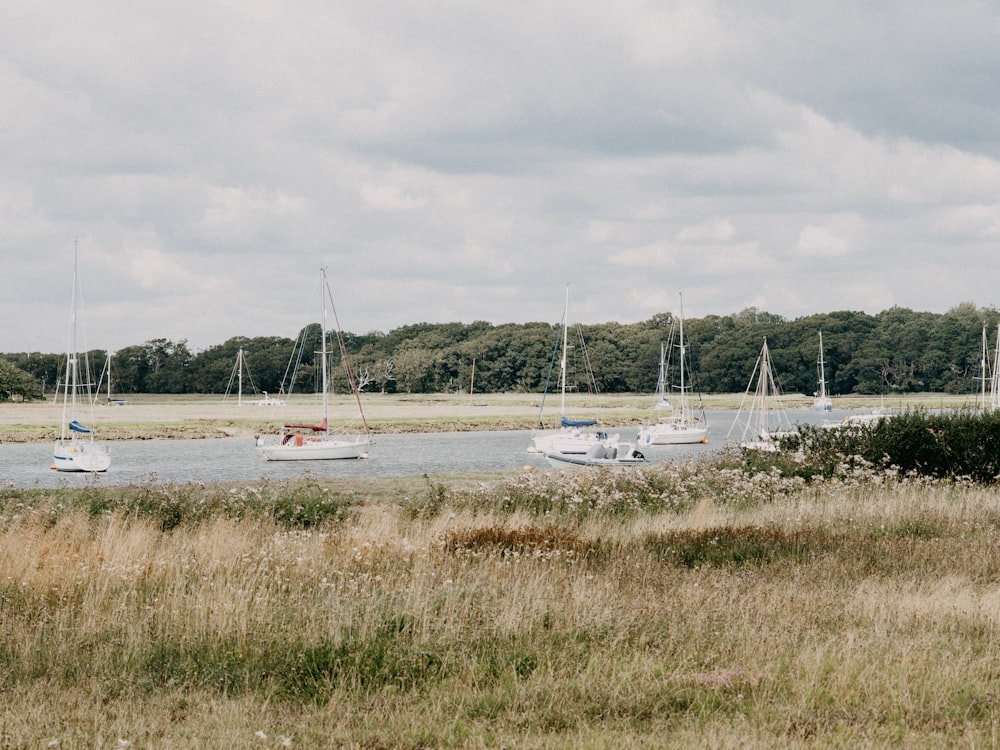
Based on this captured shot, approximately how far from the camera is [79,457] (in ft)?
144

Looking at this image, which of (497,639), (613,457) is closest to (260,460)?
(613,457)

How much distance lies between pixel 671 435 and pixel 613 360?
9250 cm

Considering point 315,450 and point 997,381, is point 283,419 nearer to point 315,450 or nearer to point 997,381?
point 315,450

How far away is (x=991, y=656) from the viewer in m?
7.67

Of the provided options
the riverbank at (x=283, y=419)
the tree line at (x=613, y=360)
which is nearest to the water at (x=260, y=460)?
the riverbank at (x=283, y=419)

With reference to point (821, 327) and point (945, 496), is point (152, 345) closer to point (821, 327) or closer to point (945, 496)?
point (821, 327)

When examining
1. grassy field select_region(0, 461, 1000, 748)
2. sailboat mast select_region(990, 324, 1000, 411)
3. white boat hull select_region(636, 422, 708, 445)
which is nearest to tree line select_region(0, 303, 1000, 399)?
sailboat mast select_region(990, 324, 1000, 411)

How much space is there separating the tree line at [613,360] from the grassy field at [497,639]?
138443 mm

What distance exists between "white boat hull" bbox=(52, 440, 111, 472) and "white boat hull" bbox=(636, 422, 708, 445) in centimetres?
3595

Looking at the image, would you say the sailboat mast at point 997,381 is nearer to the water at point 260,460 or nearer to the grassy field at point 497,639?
the water at point 260,460

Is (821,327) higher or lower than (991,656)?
higher

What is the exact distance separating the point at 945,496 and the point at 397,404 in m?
111

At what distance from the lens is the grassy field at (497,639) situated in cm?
639

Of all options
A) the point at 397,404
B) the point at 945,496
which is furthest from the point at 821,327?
the point at 945,496
